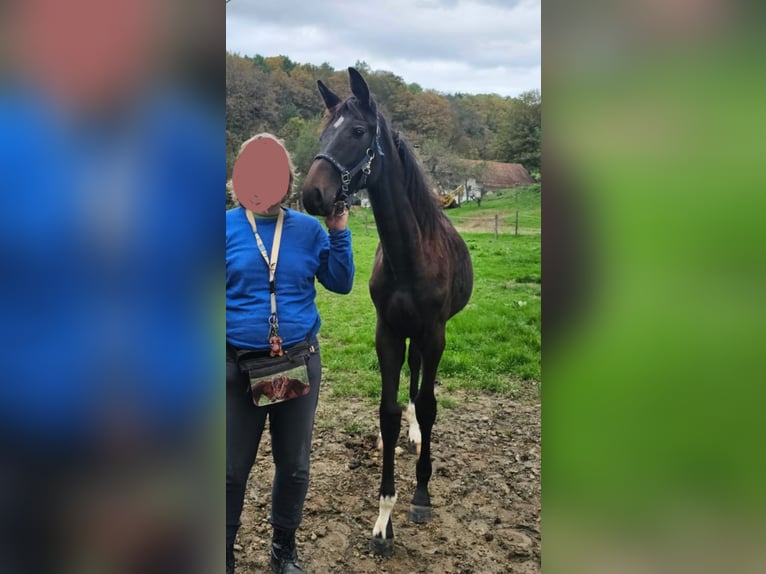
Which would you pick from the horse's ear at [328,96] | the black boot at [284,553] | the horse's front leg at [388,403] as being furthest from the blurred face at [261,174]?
the black boot at [284,553]

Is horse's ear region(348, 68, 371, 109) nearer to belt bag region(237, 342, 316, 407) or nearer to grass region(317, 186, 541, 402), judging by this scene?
grass region(317, 186, 541, 402)

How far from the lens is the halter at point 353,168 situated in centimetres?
227

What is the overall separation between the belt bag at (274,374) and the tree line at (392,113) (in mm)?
779

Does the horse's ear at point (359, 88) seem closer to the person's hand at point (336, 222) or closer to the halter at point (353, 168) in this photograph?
the halter at point (353, 168)

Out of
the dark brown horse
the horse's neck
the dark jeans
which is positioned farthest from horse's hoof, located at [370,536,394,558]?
the horse's neck

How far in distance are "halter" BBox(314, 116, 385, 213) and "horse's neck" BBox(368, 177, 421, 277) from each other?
0.65 ft

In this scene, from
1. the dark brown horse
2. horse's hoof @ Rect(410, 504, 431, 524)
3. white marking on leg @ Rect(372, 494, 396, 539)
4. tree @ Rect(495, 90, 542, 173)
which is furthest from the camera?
horse's hoof @ Rect(410, 504, 431, 524)

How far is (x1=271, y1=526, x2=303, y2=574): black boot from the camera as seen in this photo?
98.1 inches

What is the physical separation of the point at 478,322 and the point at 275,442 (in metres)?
1.25
